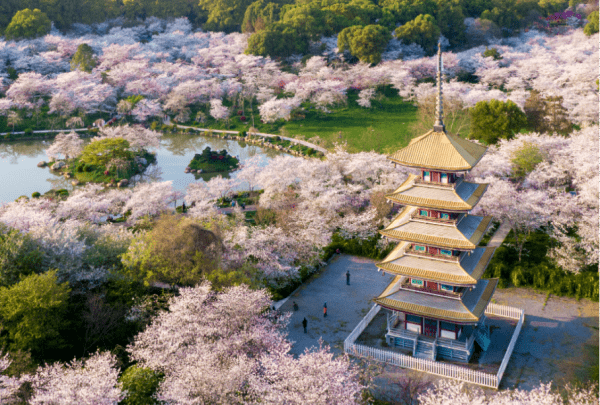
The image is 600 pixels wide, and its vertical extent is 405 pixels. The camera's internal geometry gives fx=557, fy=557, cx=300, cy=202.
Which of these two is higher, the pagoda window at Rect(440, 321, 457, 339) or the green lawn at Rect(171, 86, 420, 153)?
the green lawn at Rect(171, 86, 420, 153)

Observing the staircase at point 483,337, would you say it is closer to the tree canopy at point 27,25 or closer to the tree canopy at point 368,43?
the tree canopy at point 368,43

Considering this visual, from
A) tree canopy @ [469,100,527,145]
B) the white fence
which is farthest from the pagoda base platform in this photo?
tree canopy @ [469,100,527,145]

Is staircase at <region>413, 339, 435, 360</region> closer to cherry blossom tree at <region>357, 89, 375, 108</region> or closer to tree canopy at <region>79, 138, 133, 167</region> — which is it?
tree canopy at <region>79, 138, 133, 167</region>

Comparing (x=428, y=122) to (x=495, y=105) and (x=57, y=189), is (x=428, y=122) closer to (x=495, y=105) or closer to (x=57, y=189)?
(x=495, y=105)

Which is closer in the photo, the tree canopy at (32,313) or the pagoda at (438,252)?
the pagoda at (438,252)

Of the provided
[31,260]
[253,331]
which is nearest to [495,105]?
[253,331]

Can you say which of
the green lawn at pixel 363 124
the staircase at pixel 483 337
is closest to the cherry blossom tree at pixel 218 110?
the green lawn at pixel 363 124
